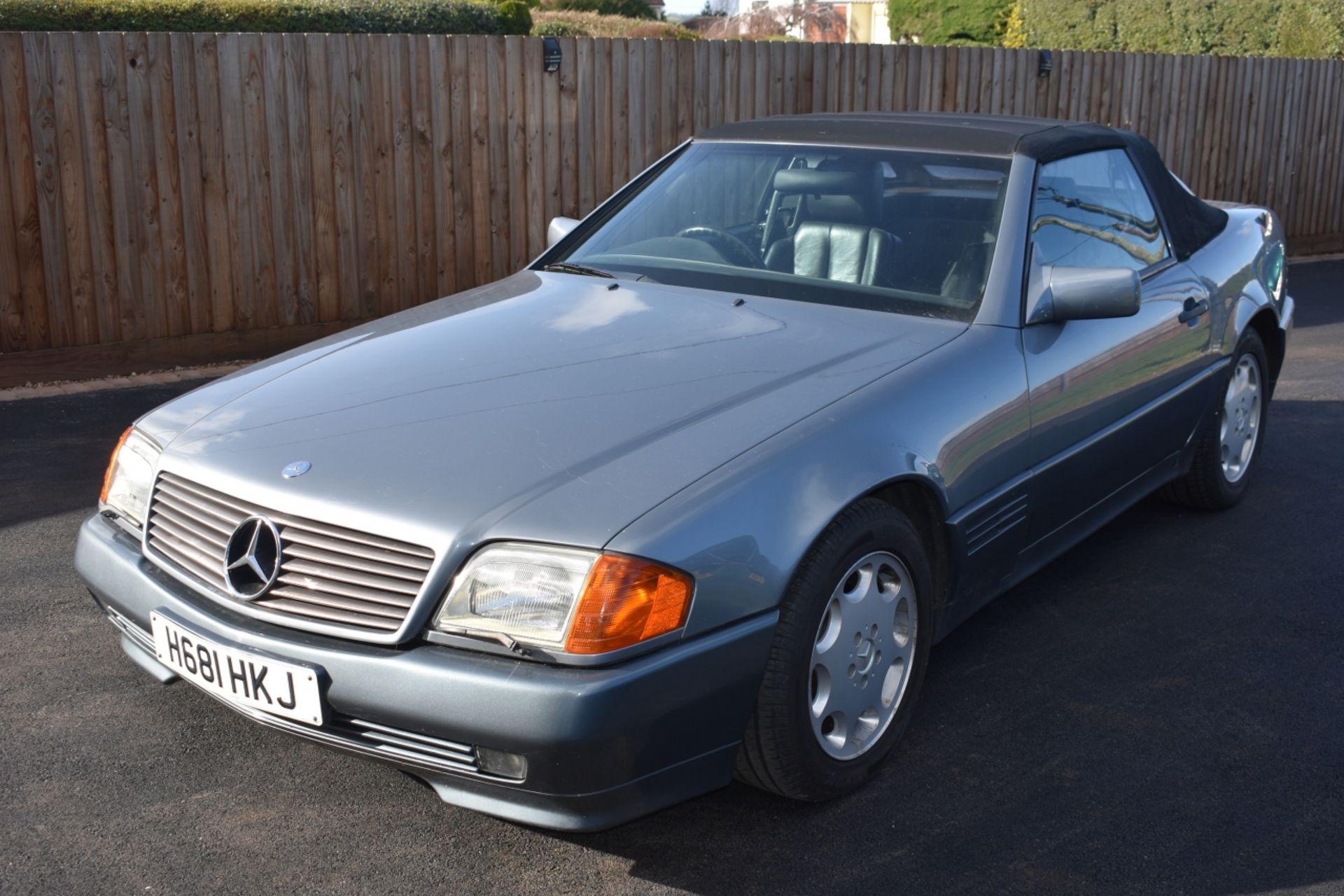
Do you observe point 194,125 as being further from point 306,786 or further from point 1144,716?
point 1144,716

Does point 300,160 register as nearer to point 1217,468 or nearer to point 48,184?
point 48,184

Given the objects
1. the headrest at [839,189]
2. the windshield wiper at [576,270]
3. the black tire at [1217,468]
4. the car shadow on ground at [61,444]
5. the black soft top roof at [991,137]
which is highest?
the black soft top roof at [991,137]

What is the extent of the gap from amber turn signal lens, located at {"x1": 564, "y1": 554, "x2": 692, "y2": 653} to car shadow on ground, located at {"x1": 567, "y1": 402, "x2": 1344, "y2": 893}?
65 cm

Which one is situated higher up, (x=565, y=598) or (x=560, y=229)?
(x=560, y=229)

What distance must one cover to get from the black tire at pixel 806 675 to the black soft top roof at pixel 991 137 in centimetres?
157

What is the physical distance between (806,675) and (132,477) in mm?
1777

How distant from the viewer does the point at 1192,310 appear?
15.1ft

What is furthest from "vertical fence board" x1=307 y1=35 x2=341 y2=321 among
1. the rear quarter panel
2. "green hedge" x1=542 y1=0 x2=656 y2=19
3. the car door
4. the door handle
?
"green hedge" x1=542 y1=0 x2=656 y2=19

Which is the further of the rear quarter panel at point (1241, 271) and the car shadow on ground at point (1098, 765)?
the rear quarter panel at point (1241, 271)

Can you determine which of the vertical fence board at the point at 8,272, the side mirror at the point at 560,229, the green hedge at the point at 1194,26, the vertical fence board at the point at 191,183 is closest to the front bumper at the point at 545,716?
the side mirror at the point at 560,229

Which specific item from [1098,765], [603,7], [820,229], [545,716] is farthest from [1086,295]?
[603,7]

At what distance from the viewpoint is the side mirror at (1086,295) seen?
3641 millimetres

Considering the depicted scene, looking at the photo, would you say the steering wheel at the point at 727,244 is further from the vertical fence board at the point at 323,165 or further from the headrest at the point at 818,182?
the vertical fence board at the point at 323,165

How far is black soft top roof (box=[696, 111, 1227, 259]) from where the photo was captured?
4133mm
